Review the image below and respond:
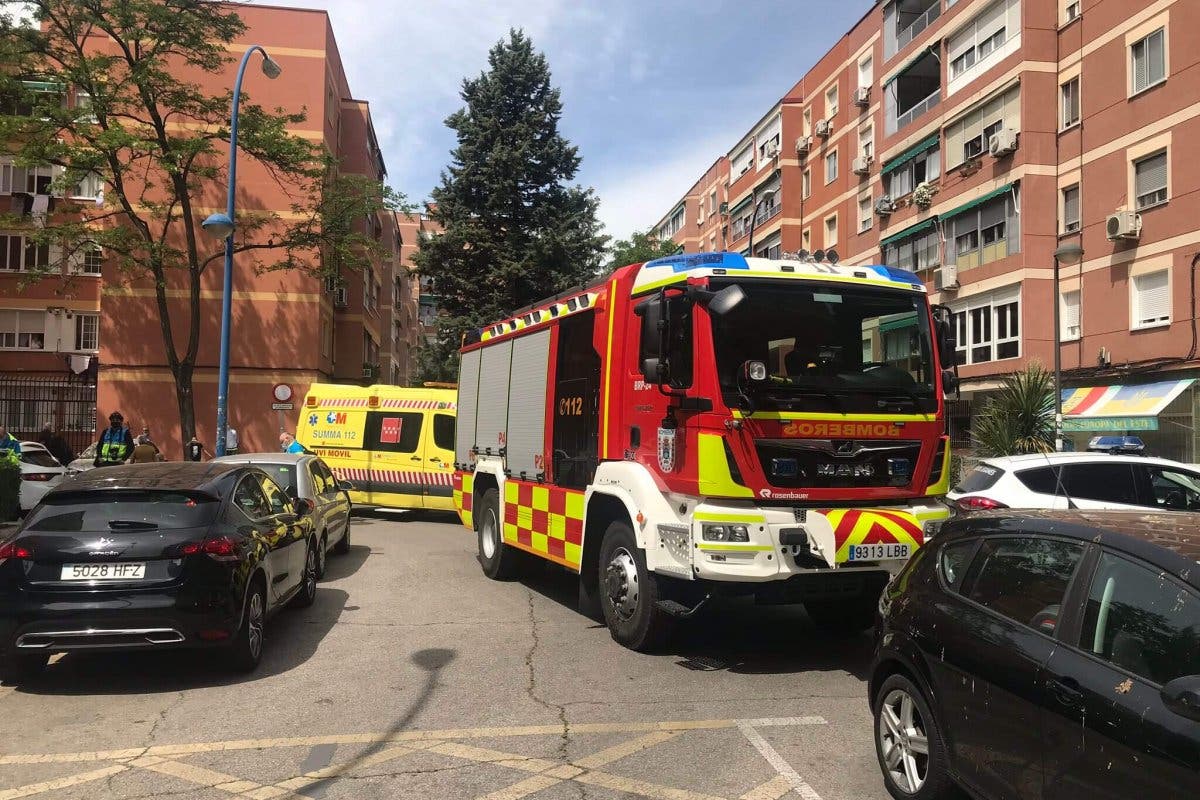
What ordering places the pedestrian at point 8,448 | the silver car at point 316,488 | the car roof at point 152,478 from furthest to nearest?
the pedestrian at point 8,448 < the silver car at point 316,488 < the car roof at point 152,478

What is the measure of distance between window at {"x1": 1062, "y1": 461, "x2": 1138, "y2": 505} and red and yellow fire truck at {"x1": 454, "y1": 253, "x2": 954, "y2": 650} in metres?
3.28

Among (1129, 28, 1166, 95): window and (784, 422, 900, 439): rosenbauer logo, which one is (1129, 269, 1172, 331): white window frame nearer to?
(1129, 28, 1166, 95): window

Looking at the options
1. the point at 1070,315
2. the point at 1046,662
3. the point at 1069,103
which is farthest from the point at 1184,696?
the point at 1069,103

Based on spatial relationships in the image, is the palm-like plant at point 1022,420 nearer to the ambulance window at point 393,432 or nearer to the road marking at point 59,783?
the ambulance window at point 393,432

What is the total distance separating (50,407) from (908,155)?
97.8 feet

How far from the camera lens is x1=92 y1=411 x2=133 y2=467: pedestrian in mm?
15539

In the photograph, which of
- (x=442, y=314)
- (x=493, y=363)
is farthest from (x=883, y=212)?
(x=493, y=363)

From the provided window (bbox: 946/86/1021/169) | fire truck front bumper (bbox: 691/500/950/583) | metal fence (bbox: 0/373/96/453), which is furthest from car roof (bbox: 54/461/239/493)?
metal fence (bbox: 0/373/96/453)

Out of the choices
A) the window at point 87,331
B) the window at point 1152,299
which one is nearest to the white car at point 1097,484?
the window at point 1152,299

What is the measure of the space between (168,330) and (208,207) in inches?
241

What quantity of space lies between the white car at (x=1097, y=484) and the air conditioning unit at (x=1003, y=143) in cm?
1780

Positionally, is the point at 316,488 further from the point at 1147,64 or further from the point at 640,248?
the point at 640,248

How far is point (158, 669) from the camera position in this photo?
6449 mm

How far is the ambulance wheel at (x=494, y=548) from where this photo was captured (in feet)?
33.2
